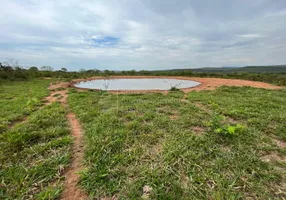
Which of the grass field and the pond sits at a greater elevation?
the pond

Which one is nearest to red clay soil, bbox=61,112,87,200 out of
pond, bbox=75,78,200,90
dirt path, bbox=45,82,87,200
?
dirt path, bbox=45,82,87,200

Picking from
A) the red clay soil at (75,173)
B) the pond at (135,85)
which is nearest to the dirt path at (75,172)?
the red clay soil at (75,173)

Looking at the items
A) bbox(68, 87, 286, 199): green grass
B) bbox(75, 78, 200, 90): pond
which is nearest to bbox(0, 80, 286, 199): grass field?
bbox(68, 87, 286, 199): green grass

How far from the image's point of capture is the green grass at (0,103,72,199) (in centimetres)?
154

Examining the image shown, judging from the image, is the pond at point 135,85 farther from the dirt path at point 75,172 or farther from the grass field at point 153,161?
the grass field at point 153,161

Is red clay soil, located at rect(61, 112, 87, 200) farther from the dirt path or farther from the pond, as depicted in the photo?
the pond

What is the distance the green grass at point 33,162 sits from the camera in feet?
5.05

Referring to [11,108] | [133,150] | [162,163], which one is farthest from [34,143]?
[11,108]

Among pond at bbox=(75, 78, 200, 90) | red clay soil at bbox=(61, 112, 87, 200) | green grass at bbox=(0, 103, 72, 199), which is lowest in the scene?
red clay soil at bbox=(61, 112, 87, 200)

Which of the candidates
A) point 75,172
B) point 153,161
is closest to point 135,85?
point 153,161

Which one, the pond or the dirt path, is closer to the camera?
the dirt path

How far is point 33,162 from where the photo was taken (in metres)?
1.98

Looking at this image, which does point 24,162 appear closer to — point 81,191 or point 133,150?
point 81,191

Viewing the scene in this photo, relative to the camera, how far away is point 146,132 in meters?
2.89
